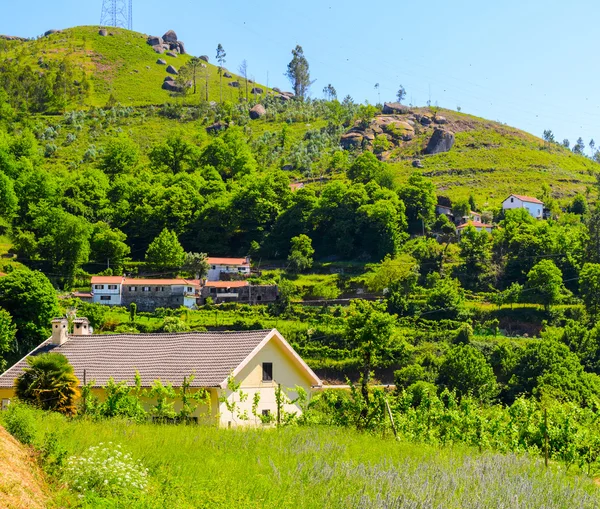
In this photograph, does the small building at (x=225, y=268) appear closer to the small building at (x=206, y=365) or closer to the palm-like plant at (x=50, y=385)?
the small building at (x=206, y=365)

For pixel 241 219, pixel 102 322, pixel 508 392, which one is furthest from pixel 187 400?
pixel 241 219

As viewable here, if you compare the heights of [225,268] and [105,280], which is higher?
[225,268]

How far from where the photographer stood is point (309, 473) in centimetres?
1343

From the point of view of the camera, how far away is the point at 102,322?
197ft

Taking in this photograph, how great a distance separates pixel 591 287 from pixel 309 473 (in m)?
59.8

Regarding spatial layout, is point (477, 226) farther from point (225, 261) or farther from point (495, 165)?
point (495, 165)

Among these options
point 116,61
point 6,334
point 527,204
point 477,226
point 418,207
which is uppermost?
point 116,61

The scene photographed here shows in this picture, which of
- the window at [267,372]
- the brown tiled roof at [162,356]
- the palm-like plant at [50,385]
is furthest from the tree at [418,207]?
the palm-like plant at [50,385]

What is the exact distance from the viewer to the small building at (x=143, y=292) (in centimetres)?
7025

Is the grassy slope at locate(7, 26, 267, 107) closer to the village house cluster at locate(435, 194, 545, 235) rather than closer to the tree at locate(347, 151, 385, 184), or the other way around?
the tree at locate(347, 151, 385, 184)

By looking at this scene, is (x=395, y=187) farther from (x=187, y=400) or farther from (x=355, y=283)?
(x=187, y=400)

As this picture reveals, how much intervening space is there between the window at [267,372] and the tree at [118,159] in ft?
271

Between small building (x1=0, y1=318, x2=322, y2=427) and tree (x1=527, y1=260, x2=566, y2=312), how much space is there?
4440 centimetres

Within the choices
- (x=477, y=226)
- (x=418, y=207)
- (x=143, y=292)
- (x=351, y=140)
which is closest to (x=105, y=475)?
(x=143, y=292)
